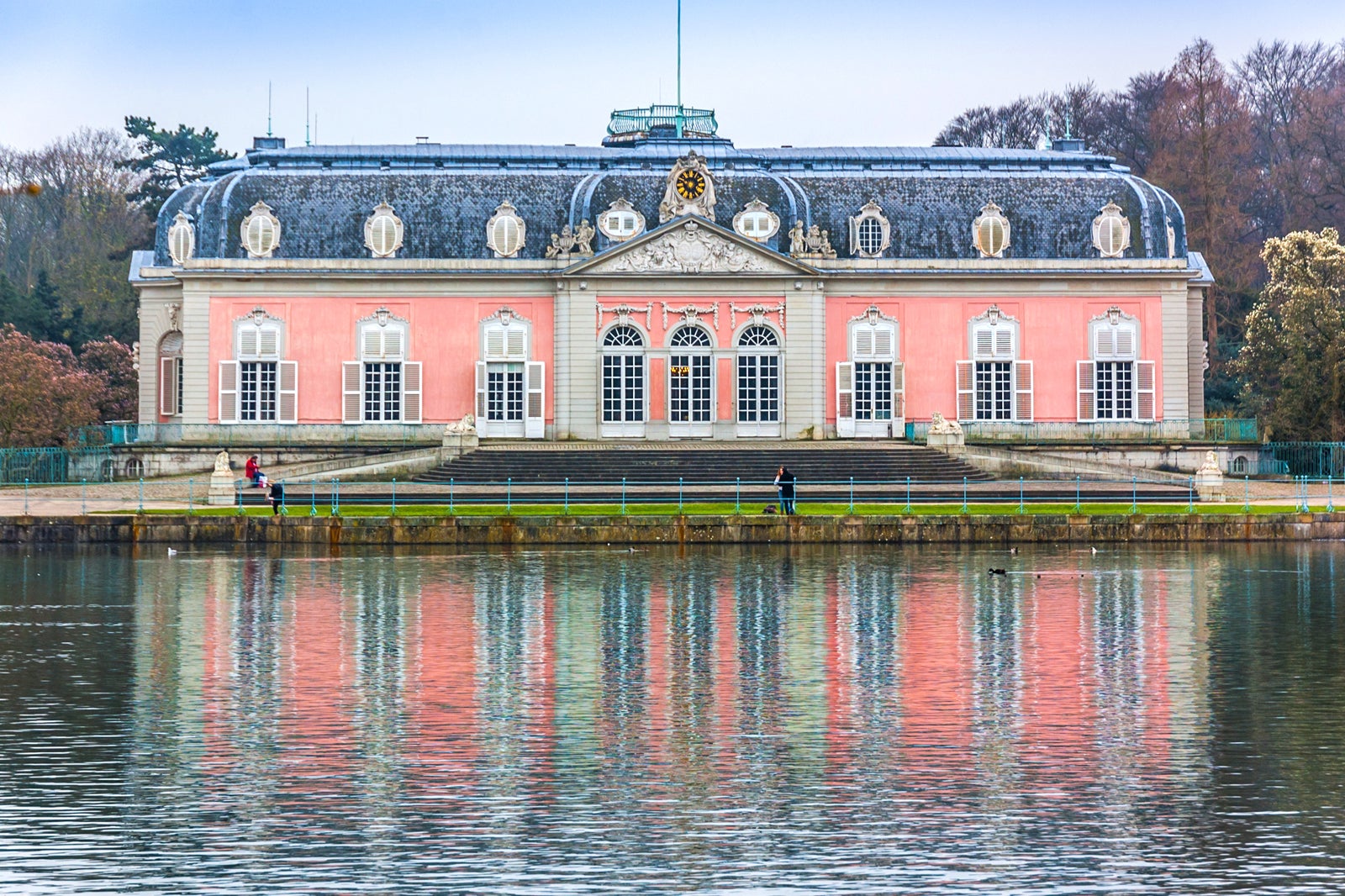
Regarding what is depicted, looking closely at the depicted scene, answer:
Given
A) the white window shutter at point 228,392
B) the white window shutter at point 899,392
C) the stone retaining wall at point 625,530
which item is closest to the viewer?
the stone retaining wall at point 625,530

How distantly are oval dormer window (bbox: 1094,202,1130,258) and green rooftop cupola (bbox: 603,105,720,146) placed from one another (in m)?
15.6

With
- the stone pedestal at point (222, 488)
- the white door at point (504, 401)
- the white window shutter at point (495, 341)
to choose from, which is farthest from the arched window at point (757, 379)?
the stone pedestal at point (222, 488)

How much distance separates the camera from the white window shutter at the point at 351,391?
6812cm

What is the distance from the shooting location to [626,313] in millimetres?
67625

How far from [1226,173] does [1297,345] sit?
25242 mm

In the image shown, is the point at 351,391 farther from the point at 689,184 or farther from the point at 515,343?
the point at 689,184

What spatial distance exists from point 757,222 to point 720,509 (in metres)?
21.8

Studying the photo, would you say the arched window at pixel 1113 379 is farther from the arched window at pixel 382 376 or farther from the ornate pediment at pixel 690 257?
the arched window at pixel 382 376

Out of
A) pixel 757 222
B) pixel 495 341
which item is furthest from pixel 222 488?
pixel 757 222

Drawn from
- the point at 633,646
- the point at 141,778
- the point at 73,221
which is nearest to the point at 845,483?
the point at 633,646

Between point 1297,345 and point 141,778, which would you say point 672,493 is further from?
point 141,778

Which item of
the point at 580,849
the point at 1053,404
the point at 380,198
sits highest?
the point at 380,198

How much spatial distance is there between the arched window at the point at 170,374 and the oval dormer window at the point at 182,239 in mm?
2545

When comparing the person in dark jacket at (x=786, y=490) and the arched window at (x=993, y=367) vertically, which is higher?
the arched window at (x=993, y=367)
